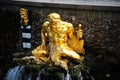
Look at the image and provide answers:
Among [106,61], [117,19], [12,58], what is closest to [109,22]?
[117,19]

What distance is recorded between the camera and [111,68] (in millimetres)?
7531

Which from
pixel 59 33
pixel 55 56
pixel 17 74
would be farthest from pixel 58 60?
pixel 17 74

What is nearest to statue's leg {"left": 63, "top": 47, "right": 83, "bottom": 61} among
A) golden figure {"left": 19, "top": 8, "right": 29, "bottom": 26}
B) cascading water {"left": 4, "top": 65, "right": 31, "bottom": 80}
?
cascading water {"left": 4, "top": 65, "right": 31, "bottom": 80}

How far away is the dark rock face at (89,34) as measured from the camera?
7.72 m

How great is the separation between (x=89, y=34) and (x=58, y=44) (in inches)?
28.2

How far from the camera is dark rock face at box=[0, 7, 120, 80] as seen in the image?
772cm

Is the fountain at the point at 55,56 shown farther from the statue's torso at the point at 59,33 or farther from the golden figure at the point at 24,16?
the golden figure at the point at 24,16

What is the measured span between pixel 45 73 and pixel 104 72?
98 cm

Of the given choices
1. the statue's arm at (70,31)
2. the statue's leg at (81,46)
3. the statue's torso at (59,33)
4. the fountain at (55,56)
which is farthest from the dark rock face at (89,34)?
the statue's torso at (59,33)

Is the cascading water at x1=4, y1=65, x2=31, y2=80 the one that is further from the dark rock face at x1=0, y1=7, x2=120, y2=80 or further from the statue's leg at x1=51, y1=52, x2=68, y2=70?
the statue's leg at x1=51, y1=52, x2=68, y2=70

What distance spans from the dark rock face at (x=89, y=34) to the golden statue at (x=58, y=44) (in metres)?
0.32

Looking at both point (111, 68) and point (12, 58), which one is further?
point (12, 58)

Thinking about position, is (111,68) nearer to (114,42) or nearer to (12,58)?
(114,42)

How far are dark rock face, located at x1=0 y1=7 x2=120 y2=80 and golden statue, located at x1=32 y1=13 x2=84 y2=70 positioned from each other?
318mm
